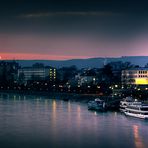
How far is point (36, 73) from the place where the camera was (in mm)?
A: 79438

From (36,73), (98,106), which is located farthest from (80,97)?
(36,73)

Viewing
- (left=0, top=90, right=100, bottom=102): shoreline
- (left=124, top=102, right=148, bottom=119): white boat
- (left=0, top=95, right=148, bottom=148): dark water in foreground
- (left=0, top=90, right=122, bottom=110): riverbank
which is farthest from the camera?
(left=0, top=90, right=100, bottom=102): shoreline

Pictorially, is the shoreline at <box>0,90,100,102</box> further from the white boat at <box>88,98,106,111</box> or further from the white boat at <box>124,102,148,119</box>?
the white boat at <box>124,102,148,119</box>

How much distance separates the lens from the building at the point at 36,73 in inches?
2963

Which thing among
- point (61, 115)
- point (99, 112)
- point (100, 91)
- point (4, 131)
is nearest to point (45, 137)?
point (4, 131)

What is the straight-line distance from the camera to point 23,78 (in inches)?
3071

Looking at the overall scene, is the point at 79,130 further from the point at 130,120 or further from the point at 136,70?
the point at 136,70

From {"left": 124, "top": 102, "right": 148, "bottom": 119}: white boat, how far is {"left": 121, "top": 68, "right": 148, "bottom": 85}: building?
82.9 feet

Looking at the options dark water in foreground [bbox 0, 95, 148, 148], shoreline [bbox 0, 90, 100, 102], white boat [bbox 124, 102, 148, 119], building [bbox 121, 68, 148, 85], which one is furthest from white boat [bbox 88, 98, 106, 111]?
building [bbox 121, 68, 148, 85]

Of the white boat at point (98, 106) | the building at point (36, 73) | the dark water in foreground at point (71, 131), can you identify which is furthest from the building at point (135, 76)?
the building at point (36, 73)

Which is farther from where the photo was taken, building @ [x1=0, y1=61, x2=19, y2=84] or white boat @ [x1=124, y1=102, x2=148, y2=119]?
building @ [x1=0, y1=61, x2=19, y2=84]

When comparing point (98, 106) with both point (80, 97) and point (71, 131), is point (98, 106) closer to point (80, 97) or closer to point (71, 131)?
point (71, 131)

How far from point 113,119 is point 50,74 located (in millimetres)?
55523

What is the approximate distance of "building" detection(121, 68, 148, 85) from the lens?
46969mm
